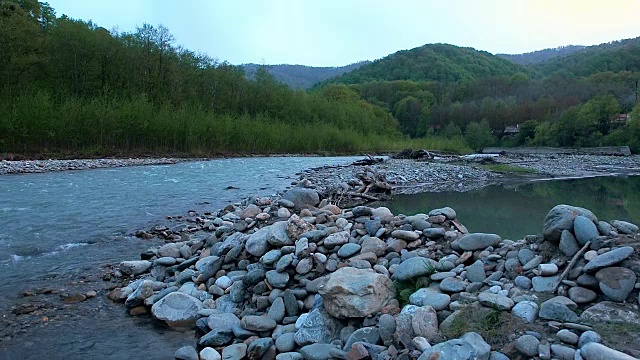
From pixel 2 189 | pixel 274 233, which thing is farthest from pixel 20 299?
pixel 2 189

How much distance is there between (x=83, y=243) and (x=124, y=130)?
80.4 feet

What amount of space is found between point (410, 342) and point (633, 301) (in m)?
1.66

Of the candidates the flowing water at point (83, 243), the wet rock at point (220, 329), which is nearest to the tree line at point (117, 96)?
the flowing water at point (83, 243)

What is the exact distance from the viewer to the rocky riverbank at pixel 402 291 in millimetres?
3070

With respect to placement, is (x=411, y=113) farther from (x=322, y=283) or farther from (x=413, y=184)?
(x=322, y=283)

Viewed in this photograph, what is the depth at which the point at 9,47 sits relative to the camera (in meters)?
28.7

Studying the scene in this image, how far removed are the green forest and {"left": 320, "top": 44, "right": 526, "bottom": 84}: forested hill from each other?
3053 centimetres

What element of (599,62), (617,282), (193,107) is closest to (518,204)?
(617,282)

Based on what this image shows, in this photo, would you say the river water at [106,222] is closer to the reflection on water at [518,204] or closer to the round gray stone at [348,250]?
the reflection on water at [518,204]

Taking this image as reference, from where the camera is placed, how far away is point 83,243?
750 centimetres

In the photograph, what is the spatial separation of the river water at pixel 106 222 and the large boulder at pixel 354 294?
1494 mm

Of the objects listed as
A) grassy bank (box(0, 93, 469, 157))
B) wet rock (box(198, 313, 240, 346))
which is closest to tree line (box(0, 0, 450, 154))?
grassy bank (box(0, 93, 469, 157))

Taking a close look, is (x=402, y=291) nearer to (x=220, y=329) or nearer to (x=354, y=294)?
(x=354, y=294)

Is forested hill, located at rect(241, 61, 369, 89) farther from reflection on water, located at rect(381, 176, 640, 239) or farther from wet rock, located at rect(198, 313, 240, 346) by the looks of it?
wet rock, located at rect(198, 313, 240, 346)
